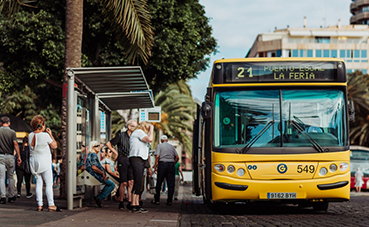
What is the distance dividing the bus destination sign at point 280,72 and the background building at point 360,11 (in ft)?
396

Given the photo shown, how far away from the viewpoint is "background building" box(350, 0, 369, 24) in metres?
126

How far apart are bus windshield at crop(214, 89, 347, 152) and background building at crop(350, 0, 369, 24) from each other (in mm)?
121045

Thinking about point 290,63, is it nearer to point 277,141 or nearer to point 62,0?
point 277,141

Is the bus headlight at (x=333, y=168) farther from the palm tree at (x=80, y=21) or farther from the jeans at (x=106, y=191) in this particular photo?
the palm tree at (x=80, y=21)

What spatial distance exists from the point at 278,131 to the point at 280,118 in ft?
0.78

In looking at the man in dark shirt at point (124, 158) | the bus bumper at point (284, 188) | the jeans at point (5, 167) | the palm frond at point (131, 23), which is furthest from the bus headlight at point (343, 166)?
the jeans at point (5, 167)

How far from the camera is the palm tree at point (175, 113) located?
39438 millimetres

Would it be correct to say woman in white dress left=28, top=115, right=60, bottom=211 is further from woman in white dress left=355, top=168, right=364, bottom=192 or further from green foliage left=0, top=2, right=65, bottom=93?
woman in white dress left=355, top=168, right=364, bottom=192

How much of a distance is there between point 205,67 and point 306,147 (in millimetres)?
15371

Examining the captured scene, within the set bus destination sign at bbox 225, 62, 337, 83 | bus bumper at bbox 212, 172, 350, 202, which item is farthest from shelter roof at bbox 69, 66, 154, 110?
bus bumper at bbox 212, 172, 350, 202

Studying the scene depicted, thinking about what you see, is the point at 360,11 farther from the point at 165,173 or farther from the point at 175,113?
the point at 165,173

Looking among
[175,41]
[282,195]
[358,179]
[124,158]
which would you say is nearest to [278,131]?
[282,195]

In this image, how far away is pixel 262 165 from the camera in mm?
10578

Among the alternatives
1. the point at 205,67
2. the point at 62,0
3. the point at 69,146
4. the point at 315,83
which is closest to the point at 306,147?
the point at 315,83
